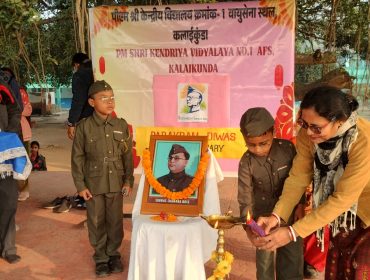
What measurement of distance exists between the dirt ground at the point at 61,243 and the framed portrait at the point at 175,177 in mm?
737

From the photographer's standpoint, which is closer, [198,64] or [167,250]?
[167,250]

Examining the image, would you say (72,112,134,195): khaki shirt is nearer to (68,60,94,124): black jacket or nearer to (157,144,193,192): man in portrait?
(157,144,193,192): man in portrait

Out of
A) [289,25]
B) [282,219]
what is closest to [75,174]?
[282,219]

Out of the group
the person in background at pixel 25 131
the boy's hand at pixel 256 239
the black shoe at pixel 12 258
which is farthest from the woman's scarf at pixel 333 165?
the person in background at pixel 25 131

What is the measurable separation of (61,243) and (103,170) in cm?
139

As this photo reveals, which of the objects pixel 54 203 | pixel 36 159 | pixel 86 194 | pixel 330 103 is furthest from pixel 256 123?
pixel 36 159

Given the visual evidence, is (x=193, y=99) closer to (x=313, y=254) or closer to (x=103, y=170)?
(x=103, y=170)

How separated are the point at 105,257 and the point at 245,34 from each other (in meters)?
2.74

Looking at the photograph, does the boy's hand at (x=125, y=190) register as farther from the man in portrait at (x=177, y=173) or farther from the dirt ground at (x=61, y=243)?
the dirt ground at (x=61, y=243)

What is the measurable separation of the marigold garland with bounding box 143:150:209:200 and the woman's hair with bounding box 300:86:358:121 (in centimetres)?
166

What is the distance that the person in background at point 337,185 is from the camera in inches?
76.7

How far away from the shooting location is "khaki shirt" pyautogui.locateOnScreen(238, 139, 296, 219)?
285cm

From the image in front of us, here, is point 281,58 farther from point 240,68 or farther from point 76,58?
point 76,58

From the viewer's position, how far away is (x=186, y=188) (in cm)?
354
